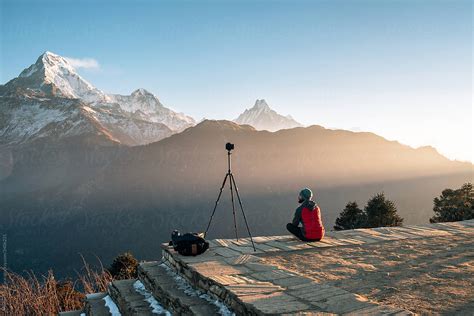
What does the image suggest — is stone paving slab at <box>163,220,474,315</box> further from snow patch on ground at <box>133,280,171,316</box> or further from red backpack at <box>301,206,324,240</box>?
snow patch on ground at <box>133,280,171,316</box>

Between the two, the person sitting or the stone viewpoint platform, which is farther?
the person sitting

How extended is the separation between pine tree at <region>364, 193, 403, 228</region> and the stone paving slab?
19190mm

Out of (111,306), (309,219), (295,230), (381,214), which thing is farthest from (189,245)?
(381,214)

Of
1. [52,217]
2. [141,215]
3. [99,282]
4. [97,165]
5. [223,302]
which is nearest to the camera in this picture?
[223,302]

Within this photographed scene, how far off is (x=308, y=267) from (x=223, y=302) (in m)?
1.51

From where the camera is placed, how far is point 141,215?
113250 millimetres

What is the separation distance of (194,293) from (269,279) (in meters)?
1.01

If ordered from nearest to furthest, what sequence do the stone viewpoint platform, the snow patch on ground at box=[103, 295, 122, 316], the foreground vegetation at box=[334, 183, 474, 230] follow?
the stone viewpoint platform, the snow patch on ground at box=[103, 295, 122, 316], the foreground vegetation at box=[334, 183, 474, 230]

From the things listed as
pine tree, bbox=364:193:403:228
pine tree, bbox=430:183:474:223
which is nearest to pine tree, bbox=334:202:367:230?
pine tree, bbox=364:193:403:228

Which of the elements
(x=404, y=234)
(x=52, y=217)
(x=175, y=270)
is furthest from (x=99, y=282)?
(x=52, y=217)

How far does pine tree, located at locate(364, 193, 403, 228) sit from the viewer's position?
84.1 feet

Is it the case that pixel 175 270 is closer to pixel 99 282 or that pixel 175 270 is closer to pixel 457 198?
pixel 99 282

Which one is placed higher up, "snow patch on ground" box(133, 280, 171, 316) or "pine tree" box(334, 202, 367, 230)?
"snow patch on ground" box(133, 280, 171, 316)

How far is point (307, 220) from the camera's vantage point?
6754 mm
